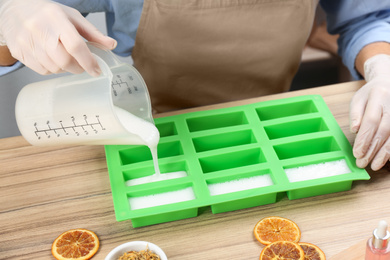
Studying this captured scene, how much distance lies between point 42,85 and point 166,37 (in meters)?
0.51

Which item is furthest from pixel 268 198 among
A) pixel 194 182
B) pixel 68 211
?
pixel 68 211

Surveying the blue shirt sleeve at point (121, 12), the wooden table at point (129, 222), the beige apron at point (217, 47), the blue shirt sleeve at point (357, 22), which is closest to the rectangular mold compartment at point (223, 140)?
the wooden table at point (129, 222)

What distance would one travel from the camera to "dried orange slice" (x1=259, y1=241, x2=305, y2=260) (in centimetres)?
103

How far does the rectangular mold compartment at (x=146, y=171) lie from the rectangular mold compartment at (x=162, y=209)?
0.14 feet

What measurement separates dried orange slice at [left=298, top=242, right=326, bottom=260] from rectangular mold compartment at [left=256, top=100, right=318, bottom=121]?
493mm

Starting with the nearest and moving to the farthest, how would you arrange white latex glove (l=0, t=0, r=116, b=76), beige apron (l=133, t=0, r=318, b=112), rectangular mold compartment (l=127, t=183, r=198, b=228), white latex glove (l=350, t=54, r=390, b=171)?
1. white latex glove (l=0, t=0, r=116, b=76)
2. rectangular mold compartment (l=127, t=183, r=198, b=228)
3. white latex glove (l=350, t=54, r=390, b=171)
4. beige apron (l=133, t=0, r=318, b=112)

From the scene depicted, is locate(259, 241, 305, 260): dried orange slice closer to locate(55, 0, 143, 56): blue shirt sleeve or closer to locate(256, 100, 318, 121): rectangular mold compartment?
locate(256, 100, 318, 121): rectangular mold compartment

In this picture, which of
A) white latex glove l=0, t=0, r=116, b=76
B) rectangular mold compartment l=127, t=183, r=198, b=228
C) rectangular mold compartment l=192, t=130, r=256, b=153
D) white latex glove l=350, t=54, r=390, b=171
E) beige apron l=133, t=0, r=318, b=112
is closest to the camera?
white latex glove l=0, t=0, r=116, b=76

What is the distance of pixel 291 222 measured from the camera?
1128 mm

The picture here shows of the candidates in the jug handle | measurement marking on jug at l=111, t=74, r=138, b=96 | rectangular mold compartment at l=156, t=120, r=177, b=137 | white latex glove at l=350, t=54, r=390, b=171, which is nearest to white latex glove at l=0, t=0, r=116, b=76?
the jug handle

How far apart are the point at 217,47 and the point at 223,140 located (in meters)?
0.36

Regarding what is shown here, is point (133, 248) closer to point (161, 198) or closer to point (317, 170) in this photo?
point (161, 198)

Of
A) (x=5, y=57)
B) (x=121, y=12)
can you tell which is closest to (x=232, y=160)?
(x=121, y=12)

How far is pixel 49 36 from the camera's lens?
1042 millimetres
